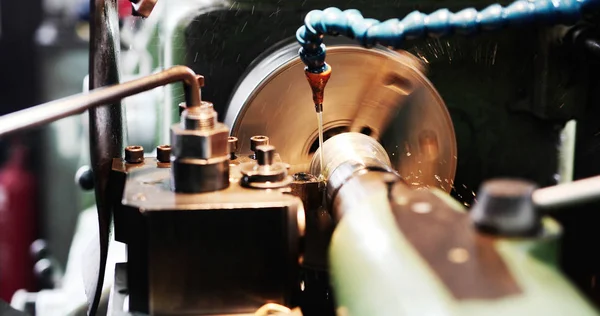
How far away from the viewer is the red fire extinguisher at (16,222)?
2.25 m

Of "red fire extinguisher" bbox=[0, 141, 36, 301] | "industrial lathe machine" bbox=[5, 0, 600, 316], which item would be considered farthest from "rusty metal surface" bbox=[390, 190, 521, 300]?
"red fire extinguisher" bbox=[0, 141, 36, 301]

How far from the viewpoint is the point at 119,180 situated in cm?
79

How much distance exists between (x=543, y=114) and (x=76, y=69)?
5.41 ft

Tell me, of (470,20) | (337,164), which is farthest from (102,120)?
(470,20)

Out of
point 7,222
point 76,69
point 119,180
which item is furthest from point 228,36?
point 7,222

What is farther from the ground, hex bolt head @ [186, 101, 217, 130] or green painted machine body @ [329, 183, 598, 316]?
hex bolt head @ [186, 101, 217, 130]

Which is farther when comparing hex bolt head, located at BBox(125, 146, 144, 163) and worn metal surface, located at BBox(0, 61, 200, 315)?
hex bolt head, located at BBox(125, 146, 144, 163)

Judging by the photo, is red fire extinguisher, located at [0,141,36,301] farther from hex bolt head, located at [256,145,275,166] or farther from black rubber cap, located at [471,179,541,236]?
black rubber cap, located at [471,179,541,236]

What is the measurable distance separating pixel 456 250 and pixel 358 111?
22.2 inches

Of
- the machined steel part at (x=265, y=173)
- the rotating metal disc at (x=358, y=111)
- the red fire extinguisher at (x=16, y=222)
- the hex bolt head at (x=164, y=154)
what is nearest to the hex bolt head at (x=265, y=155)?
the machined steel part at (x=265, y=173)

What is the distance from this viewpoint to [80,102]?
2.14 ft

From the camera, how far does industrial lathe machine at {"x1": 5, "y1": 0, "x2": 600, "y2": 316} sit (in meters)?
0.45

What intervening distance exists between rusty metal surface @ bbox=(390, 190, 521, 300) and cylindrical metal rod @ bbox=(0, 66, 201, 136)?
0.93ft

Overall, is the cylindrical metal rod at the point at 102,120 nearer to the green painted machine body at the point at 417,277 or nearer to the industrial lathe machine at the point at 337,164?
the industrial lathe machine at the point at 337,164
